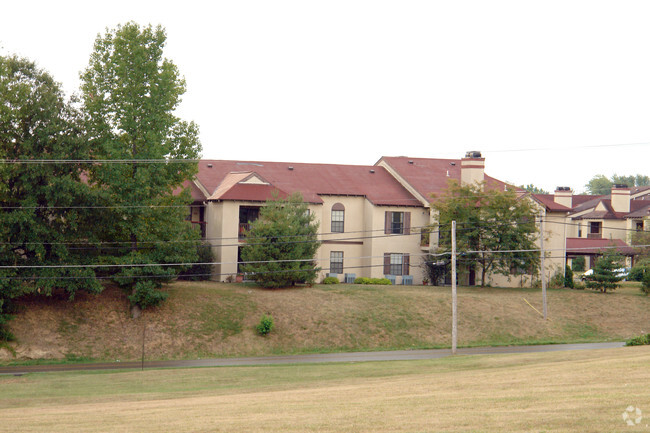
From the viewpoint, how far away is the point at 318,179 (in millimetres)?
64750

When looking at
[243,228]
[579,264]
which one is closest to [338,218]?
[243,228]

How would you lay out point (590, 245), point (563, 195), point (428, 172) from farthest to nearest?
point (590, 245) → point (563, 195) → point (428, 172)

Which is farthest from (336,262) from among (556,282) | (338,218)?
(556,282)

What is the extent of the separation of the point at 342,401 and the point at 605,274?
1827 inches

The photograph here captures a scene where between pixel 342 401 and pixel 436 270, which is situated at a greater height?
pixel 436 270

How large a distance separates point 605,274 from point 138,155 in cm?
4012

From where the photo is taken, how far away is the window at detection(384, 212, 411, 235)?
6231cm

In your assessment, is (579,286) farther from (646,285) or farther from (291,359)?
(291,359)

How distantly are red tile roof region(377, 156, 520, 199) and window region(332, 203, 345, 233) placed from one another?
7.15 metres

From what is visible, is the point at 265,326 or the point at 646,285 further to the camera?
the point at 646,285

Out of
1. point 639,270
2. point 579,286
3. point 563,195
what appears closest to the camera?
point 579,286

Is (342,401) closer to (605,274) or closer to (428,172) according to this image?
(605,274)

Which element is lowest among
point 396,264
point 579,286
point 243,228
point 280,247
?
point 579,286

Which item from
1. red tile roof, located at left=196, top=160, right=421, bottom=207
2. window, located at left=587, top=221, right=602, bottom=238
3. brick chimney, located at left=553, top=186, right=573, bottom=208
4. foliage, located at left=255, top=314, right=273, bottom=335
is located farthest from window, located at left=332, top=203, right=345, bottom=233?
window, located at left=587, top=221, right=602, bottom=238
